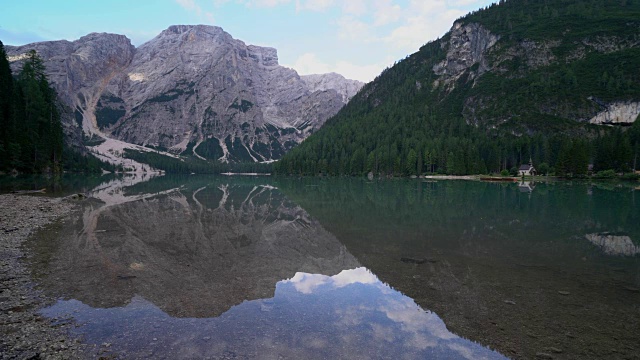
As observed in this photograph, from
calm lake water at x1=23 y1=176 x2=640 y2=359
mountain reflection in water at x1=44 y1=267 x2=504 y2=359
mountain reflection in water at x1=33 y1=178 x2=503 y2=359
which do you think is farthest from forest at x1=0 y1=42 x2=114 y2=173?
mountain reflection in water at x1=44 y1=267 x2=504 y2=359

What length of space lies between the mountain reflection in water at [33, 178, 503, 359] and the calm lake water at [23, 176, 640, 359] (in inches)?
2.4

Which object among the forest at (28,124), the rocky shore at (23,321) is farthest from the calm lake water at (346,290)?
the forest at (28,124)

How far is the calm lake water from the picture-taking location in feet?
30.1

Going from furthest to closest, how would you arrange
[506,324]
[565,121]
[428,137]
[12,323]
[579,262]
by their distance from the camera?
[428,137]
[565,121]
[579,262]
[506,324]
[12,323]

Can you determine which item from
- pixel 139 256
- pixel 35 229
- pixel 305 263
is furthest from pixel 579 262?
pixel 35 229

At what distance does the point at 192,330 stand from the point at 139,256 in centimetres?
977

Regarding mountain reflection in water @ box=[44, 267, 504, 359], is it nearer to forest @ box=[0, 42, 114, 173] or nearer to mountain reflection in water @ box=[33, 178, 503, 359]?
mountain reflection in water @ box=[33, 178, 503, 359]

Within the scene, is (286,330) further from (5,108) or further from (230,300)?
(5,108)

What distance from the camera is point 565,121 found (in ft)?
553

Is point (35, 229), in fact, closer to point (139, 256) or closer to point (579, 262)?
point (139, 256)

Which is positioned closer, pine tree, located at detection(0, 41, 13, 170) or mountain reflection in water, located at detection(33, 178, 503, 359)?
mountain reflection in water, located at detection(33, 178, 503, 359)

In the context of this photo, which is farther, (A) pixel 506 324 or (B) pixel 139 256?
(B) pixel 139 256

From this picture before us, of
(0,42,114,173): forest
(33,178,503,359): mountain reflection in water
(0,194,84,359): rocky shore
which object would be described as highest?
(0,42,114,173): forest

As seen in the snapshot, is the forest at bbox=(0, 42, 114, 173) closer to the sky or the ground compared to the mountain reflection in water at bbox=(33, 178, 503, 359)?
closer to the sky
